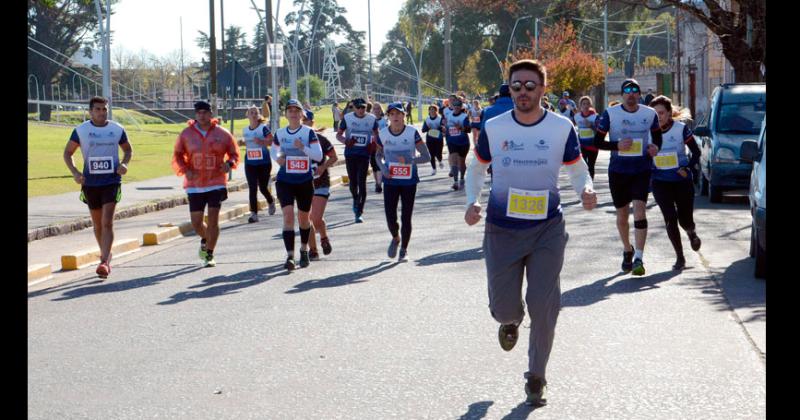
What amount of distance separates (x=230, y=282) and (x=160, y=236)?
171 inches

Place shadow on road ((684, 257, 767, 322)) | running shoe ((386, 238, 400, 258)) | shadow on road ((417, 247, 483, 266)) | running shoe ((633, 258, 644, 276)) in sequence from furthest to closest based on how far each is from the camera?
running shoe ((386, 238, 400, 258)) < shadow on road ((417, 247, 483, 266)) < running shoe ((633, 258, 644, 276)) < shadow on road ((684, 257, 767, 322))

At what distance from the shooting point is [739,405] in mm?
6477

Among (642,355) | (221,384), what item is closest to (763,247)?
(642,355)

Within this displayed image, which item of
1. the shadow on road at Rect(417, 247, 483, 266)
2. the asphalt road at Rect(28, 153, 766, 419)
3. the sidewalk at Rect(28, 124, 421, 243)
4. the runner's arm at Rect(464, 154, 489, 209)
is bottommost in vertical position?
the asphalt road at Rect(28, 153, 766, 419)

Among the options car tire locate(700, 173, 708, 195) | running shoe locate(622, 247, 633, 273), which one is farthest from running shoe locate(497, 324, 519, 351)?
car tire locate(700, 173, 708, 195)

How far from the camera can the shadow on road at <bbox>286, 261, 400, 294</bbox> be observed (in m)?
11.4

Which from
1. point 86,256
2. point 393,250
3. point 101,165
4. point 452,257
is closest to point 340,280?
point 393,250

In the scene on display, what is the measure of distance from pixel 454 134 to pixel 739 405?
60.5 feet

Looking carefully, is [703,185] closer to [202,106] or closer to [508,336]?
[202,106]

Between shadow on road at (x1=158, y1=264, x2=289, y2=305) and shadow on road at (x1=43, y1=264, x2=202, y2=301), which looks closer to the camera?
shadow on road at (x1=158, y1=264, x2=289, y2=305)

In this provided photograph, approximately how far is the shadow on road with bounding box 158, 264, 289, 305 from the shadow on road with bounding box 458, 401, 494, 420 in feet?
15.3

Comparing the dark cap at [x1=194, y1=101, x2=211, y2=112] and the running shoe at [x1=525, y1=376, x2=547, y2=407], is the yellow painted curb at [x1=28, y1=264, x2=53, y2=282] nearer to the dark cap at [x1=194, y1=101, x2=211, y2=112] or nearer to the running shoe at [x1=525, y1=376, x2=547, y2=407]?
the dark cap at [x1=194, y1=101, x2=211, y2=112]
